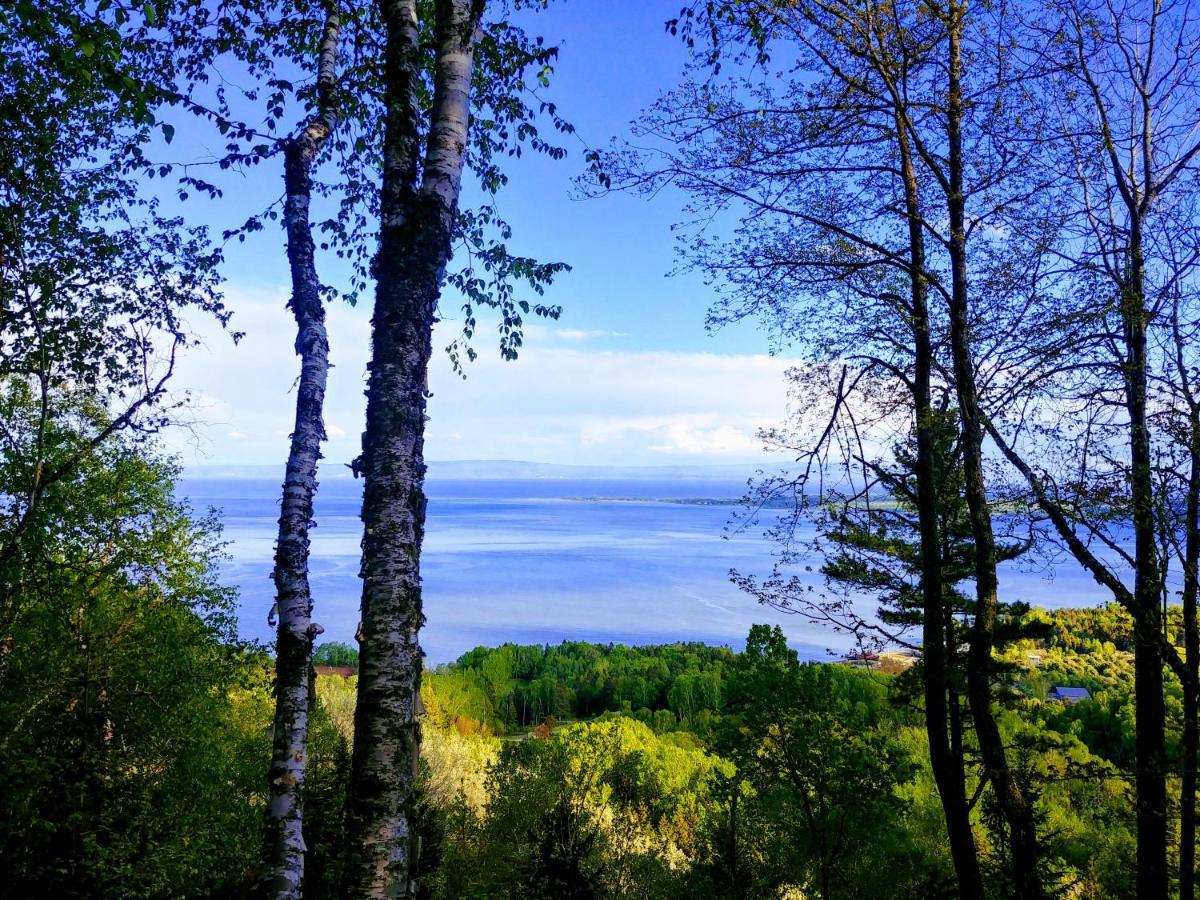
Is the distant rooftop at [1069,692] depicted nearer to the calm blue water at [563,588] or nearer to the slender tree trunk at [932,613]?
the calm blue water at [563,588]

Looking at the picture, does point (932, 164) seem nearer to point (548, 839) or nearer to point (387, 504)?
point (387, 504)

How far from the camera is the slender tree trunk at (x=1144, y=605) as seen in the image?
19.0 ft

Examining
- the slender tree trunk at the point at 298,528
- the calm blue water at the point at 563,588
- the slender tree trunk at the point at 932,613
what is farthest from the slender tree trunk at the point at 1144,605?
the calm blue water at the point at 563,588

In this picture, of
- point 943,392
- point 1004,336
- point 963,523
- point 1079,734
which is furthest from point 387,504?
point 1079,734

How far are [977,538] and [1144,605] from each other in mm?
2176

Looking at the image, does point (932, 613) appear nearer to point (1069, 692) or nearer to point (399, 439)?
point (399, 439)

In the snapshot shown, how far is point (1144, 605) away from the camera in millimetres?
6160

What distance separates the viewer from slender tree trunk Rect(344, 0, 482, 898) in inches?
101

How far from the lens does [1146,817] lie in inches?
260

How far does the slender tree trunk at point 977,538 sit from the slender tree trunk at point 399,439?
14.2 feet

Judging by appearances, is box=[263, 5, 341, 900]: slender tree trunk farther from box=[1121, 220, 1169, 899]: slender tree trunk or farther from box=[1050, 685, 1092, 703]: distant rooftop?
box=[1050, 685, 1092, 703]: distant rooftop

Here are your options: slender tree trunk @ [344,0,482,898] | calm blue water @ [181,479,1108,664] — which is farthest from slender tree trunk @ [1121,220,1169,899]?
calm blue water @ [181,479,1108,664]

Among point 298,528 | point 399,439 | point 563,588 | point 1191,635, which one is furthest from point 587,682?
point 399,439

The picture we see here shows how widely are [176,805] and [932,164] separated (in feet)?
49.5
